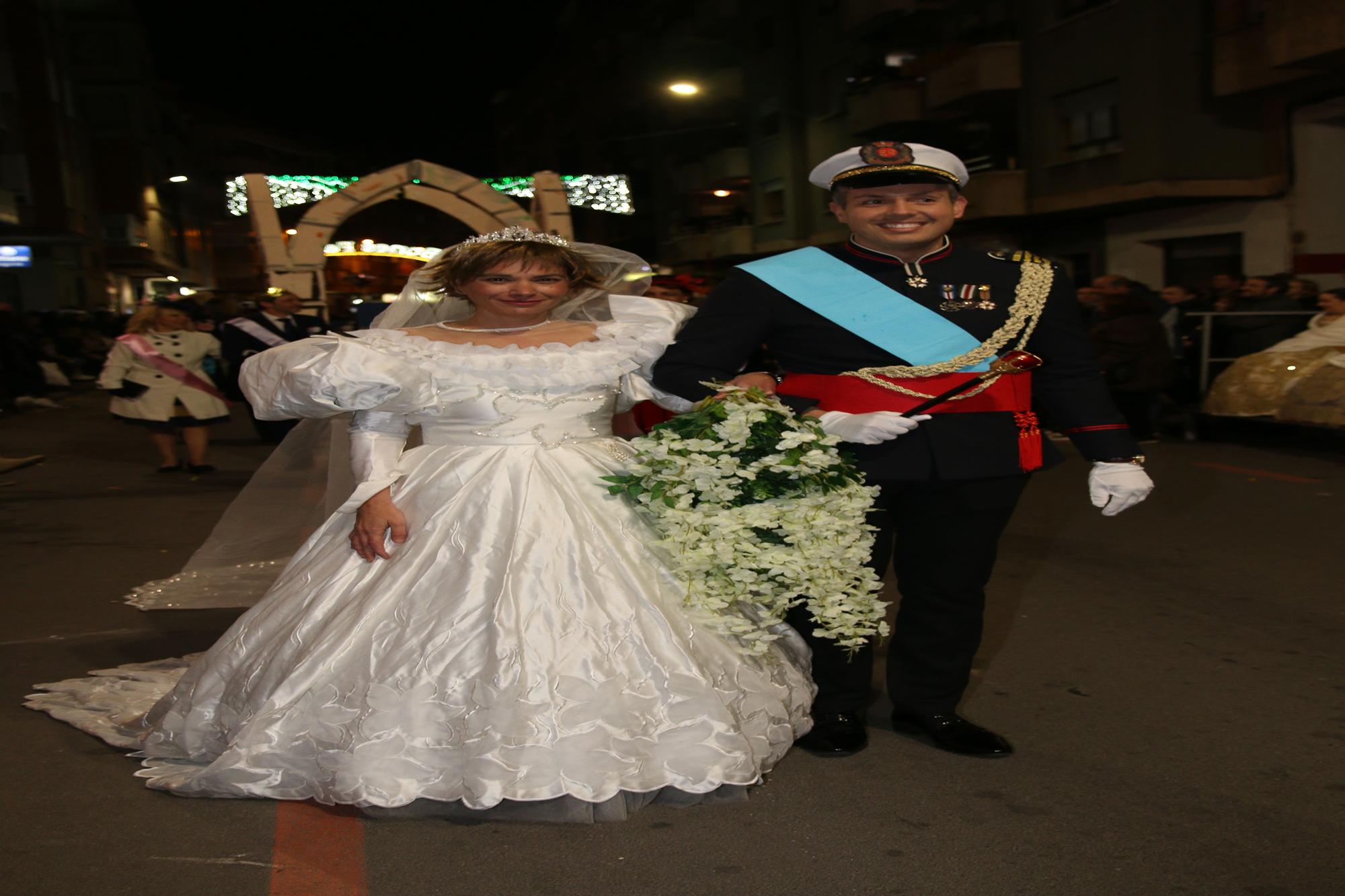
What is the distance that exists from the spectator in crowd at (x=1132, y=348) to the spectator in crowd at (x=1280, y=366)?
0.55 meters

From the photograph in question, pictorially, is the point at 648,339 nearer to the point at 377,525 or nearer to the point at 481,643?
the point at 377,525

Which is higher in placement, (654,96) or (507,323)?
(654,96)

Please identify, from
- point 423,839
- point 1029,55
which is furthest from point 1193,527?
point 1029,55

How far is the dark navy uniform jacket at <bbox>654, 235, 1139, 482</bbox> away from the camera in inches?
136

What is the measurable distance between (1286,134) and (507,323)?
58.9 ft

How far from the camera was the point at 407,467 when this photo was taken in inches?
148

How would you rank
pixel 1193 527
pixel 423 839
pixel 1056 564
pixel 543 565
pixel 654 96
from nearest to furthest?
pixel 423 839, pixel 543 565, pixel 1056 564, pixel 1193 527, pixel 654 96

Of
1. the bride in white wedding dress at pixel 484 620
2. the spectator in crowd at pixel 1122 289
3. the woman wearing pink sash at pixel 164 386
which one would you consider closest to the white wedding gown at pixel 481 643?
the bride in white wedding dress at pixel 484 620

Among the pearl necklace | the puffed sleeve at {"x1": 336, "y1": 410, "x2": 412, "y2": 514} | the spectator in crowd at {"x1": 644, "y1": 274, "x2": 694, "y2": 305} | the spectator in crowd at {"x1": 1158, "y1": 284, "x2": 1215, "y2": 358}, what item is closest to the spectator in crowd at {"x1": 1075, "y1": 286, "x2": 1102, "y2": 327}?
the spectator in crowd at {"x1": 1158, "y1": 284, "x2": 1215, "y2": 358}

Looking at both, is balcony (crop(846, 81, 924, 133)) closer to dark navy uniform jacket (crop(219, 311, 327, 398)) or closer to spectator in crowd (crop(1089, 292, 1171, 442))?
spectator in crowd (crop(1089, 292, 1171, 442))

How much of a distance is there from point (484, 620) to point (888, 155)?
165 centimetres

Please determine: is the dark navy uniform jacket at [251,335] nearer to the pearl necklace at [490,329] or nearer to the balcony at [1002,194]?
the pearl necklace at [490,329]

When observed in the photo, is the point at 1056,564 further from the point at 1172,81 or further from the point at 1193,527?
the point at 1172,81

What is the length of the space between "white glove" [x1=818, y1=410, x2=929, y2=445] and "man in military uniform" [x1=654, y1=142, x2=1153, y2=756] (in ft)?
0.06
